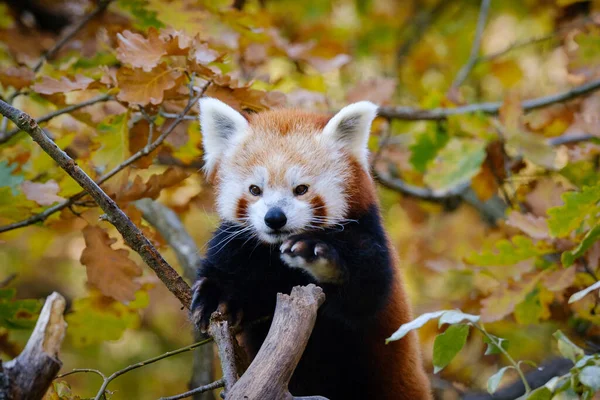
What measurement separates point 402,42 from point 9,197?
15.3 ft

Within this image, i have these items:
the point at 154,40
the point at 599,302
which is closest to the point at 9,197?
the point at 154,40

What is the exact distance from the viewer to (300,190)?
9.01ft

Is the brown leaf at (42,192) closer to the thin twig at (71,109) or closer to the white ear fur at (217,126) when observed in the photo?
the thin twig at (71,109)

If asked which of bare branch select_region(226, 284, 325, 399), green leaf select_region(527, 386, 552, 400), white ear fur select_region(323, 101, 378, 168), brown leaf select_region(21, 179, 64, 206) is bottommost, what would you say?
green leaf select_region(527, 386, 552, 400)

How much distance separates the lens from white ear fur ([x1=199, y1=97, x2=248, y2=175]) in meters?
2.90

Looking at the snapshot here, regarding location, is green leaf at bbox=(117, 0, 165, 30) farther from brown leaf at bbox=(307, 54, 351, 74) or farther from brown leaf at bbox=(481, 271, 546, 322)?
brown leaf at bbox=(481, 271, 546, 322)

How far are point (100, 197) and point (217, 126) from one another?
35.5 inches

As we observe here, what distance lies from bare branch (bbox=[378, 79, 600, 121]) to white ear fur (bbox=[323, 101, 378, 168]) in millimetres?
1356

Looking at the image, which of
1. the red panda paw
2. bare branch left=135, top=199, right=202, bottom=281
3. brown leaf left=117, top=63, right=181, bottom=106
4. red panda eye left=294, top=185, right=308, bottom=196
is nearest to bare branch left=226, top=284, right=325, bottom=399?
the red panda paw

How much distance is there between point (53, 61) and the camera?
4.25 metres

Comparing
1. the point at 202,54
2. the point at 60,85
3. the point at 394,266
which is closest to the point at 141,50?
the point at 202,54

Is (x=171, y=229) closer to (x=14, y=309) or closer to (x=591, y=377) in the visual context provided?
(x=14, y=309)

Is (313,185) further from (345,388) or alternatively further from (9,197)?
(9,197)

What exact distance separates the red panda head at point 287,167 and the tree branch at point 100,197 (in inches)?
20.1
